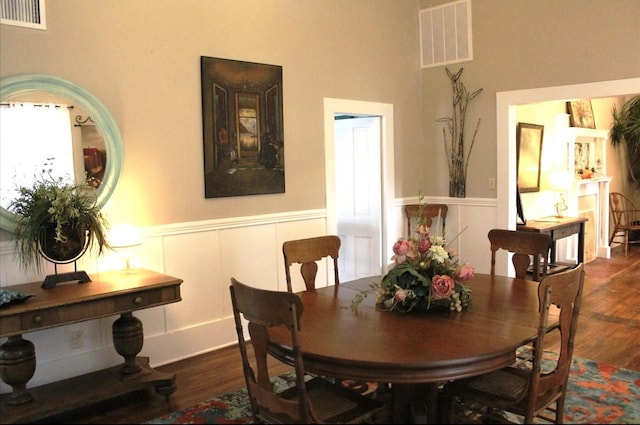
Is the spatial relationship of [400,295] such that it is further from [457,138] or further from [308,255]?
[457,138]

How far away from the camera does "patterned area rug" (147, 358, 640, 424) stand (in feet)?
9.98

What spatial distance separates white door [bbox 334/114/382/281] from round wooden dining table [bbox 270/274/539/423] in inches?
114

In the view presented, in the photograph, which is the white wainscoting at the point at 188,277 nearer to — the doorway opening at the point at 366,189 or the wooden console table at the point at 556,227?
the doorway opening at the point at 366,189

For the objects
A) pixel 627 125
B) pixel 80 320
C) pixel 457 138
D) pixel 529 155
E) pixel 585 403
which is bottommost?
pixel 585 403

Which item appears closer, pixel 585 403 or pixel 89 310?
pixel 89 310

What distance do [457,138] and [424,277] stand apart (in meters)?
3.54

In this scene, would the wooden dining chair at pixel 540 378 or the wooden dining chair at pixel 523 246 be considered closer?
the wooden dining chair at pixel 540 378

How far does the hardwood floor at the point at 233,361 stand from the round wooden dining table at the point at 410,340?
1.22 m

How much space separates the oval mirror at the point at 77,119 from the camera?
3262mm

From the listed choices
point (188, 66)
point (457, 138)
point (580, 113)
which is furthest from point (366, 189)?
point (580, 113)

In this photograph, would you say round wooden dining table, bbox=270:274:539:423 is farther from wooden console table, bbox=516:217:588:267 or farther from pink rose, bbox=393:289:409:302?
wooden console table, bbox=516:217:588:267

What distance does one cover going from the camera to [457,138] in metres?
5.74

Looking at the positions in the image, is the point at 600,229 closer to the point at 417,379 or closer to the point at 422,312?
the point at 422,312

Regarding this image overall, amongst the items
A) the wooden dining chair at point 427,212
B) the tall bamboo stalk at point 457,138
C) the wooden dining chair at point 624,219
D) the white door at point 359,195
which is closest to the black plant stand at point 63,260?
the white door at point 359,195
